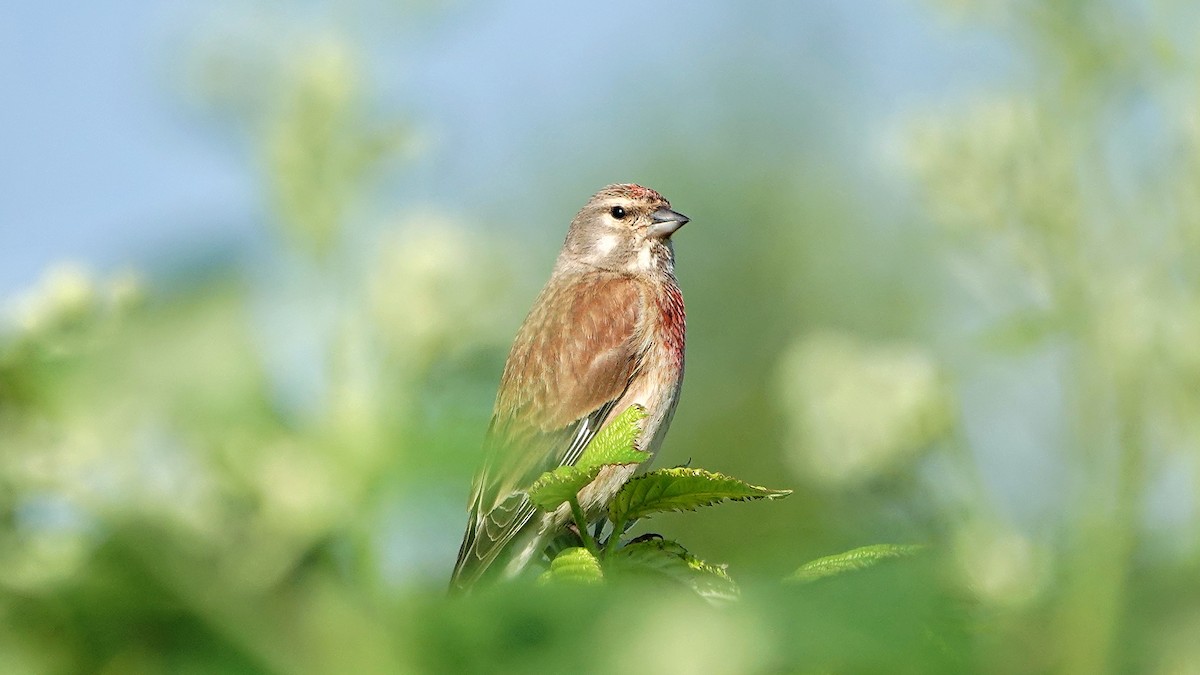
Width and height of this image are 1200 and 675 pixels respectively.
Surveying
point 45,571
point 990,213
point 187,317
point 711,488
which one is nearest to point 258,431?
point 187,317

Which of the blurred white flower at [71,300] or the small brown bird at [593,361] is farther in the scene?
the small brown bird at [593,361]

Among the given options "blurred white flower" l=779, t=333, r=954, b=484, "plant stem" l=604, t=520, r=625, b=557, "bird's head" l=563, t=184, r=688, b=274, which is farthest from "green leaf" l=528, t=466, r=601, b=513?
"bird's head" l=563, t=184, r=688, b=274

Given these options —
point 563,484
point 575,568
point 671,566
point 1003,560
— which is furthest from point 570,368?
point 575,568

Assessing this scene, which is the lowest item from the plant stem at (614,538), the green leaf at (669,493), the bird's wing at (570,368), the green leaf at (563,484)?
the bird's wing at (570,368)

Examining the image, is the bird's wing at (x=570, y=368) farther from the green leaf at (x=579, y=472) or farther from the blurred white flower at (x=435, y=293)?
the blurred white flower at (x=435, y=293)

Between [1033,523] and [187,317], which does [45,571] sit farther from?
[1033,523]

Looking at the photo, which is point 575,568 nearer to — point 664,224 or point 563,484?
point 563,484

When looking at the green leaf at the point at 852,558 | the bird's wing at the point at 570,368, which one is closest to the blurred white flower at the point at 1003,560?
the green leaf at the point at 852,558

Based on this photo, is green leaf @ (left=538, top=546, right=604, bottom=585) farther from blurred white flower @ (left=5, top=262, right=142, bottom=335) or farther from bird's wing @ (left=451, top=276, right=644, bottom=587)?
bird's wing @ (left=451, top=276, right=644, bottom=587)
